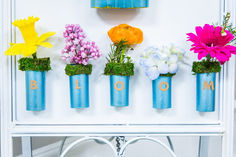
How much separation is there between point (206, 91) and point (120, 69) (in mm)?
304

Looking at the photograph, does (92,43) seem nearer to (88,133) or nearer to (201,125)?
(88,133)

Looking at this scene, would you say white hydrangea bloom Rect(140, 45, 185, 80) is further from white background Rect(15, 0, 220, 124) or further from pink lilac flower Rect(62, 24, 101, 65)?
pink lilac flower Rect(62, 24, 101, 65)

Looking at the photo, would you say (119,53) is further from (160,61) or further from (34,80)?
(34,80)

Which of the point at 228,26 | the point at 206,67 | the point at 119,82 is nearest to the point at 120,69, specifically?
the point at 119,82

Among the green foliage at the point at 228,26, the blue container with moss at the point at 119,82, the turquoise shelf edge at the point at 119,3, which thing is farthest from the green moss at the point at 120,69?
the green foliage at the point at 228,26

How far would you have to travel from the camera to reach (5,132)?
3.01 feet

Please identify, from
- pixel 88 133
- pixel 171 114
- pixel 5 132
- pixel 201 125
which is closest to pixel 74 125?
pixel 88 133

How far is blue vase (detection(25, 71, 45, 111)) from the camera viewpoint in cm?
86

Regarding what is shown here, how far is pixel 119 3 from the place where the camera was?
857mm

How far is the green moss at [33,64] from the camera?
86cm

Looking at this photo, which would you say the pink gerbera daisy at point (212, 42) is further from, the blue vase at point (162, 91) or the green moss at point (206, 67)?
the blue vase at point (162, 91)

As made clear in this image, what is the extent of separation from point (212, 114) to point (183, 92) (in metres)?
0.13

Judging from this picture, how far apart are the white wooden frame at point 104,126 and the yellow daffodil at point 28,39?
0.06 metres

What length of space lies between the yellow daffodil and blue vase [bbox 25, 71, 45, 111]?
3.0 inches
